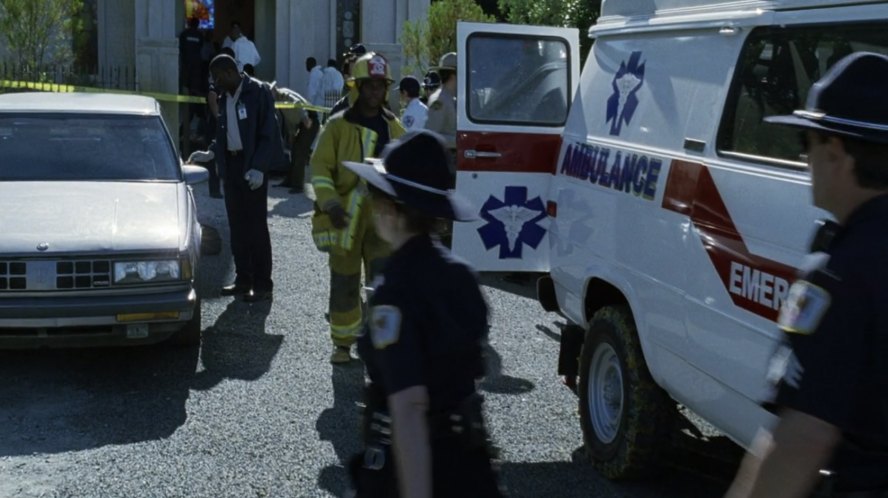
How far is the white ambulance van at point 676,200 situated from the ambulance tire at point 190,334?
2.09 m

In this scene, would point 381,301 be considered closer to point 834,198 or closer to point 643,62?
point 834,198

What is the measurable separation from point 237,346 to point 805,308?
5.94 metres

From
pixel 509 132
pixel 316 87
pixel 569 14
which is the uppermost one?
pixel 569 14

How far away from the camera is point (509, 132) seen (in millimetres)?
6824

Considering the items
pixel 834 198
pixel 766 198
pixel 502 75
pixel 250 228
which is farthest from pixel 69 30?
pixel 834 198

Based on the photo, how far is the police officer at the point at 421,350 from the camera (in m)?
2.46

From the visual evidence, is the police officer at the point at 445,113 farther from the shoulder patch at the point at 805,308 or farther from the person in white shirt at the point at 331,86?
the person in white shirt at the point at 331,86

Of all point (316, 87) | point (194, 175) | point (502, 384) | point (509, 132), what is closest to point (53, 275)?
point (194, 175)

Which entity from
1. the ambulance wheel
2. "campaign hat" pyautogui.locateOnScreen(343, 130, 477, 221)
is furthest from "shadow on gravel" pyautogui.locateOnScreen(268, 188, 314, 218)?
"campaign hat" pyautogui.locateOnScreen(343, 130, 477, 221)

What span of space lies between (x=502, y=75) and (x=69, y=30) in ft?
45.3

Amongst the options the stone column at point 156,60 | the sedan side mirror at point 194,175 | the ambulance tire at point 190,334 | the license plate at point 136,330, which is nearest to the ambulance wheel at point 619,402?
the license plate at point 136,330

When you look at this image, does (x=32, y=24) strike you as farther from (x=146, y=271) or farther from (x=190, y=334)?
(x=146, y=271)

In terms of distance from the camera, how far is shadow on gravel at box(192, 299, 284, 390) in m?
6.91

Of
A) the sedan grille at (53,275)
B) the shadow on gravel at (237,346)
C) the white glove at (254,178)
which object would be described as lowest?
the shadow on gravel at (237,346)
